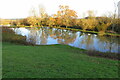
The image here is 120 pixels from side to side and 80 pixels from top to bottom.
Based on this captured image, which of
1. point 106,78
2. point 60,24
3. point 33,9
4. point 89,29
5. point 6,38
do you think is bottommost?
point 106,78

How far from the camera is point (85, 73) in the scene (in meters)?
3.71

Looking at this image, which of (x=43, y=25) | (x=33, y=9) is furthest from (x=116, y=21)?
(x=33, y=9)

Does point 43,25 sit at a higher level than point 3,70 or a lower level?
higher

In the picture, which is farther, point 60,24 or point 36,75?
point 60,24

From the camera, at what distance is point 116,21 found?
70.6 ft

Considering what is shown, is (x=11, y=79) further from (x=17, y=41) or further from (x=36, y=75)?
(x=17, y=41)

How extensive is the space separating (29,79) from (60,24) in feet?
129

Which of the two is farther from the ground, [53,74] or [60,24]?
[60,24]

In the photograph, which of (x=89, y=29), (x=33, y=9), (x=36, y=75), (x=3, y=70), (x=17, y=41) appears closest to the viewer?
(x=36, y=75)

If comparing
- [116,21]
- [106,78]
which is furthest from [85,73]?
[116,21]

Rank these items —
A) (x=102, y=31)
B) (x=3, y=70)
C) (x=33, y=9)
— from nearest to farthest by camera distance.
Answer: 1. (x=3, y=70)
2. (x=102, y=31)
3. (x=33, y=9)

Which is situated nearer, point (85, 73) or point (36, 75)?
point (36, 75)

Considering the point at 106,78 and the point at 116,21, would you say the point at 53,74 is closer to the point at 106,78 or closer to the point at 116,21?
the point at 106,78

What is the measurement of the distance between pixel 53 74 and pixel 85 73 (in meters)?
1.09
